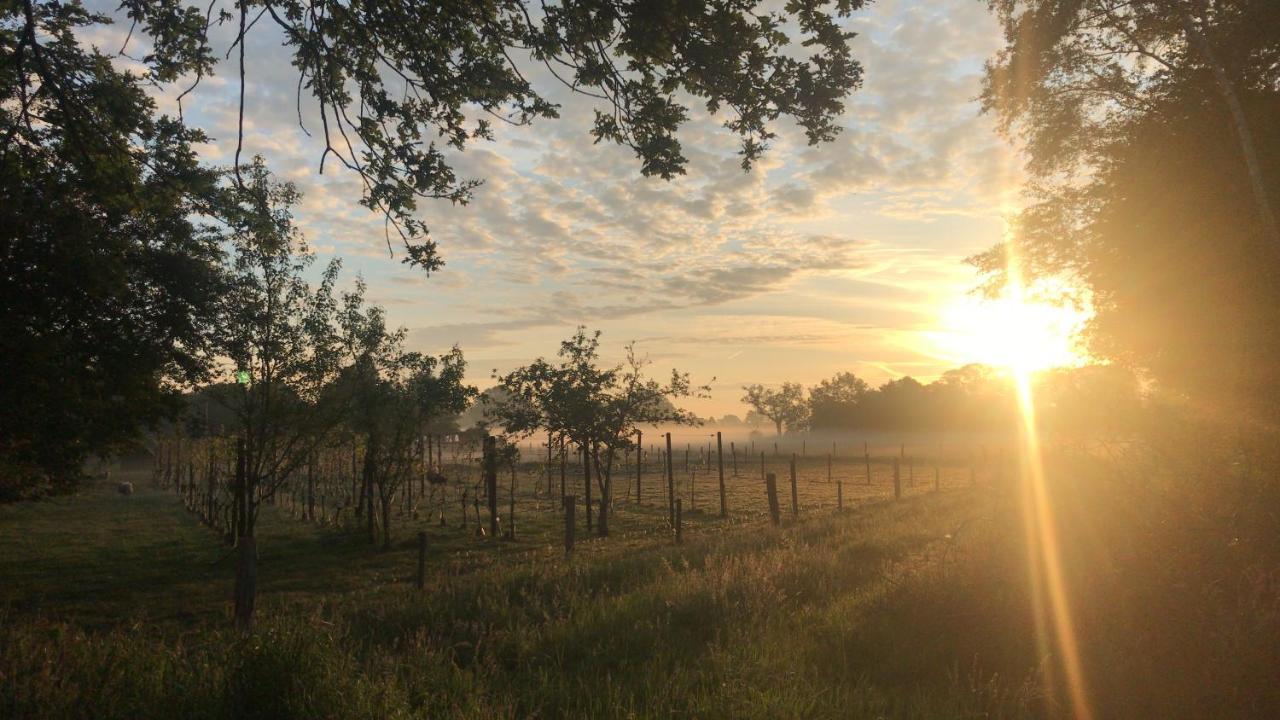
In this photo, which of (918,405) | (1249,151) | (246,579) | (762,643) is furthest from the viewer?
(918,405)

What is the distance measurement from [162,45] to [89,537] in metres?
24.7

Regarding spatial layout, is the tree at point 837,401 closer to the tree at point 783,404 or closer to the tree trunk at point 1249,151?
the tree at point 783,404

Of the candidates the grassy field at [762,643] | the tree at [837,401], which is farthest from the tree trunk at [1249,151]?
the tree at [837,401]

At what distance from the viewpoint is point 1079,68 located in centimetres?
1750

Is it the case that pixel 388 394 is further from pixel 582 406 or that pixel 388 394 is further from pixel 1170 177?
pixel 1170 177

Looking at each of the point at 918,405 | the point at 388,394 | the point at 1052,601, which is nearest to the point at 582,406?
the point at 388,394

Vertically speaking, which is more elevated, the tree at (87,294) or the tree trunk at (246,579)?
the tree at (87,294)

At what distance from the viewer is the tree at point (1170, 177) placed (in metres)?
14.2

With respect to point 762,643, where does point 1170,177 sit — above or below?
above

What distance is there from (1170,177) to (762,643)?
16.5 m

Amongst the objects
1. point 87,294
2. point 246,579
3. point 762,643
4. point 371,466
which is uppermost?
point 87,294

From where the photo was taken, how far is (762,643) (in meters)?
6.09

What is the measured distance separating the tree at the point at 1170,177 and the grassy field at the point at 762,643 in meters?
6.85

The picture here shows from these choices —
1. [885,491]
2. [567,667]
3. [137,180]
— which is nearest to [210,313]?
[137,180]
